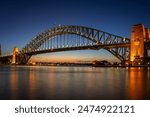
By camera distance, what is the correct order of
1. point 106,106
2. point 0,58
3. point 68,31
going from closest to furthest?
1. point 106,106
2. point 68,31
3. point 0,58

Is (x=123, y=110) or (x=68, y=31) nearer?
(x=123, y=110)

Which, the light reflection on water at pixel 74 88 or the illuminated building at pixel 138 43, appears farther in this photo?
the illuminated building at pixel 138 43

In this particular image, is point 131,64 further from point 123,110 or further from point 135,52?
point 123,110

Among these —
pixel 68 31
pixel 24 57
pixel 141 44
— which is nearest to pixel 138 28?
pixel 141 44

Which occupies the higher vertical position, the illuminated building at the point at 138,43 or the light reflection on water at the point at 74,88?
the illuminated building at the point at 138,43

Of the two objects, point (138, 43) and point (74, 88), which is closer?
point (74, 88)

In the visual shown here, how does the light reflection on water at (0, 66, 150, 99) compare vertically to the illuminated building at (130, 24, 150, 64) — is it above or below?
below

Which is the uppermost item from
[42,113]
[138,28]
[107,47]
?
[138,28]

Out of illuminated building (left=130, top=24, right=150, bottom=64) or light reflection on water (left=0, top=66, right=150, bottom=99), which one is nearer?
light reflection on water (left=0, top=66, right=150, bottom=99)

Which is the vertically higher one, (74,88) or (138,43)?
(138,43)

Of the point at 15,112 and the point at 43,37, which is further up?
the point at 43,37

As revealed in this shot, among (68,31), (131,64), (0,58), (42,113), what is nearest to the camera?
(42,113)
